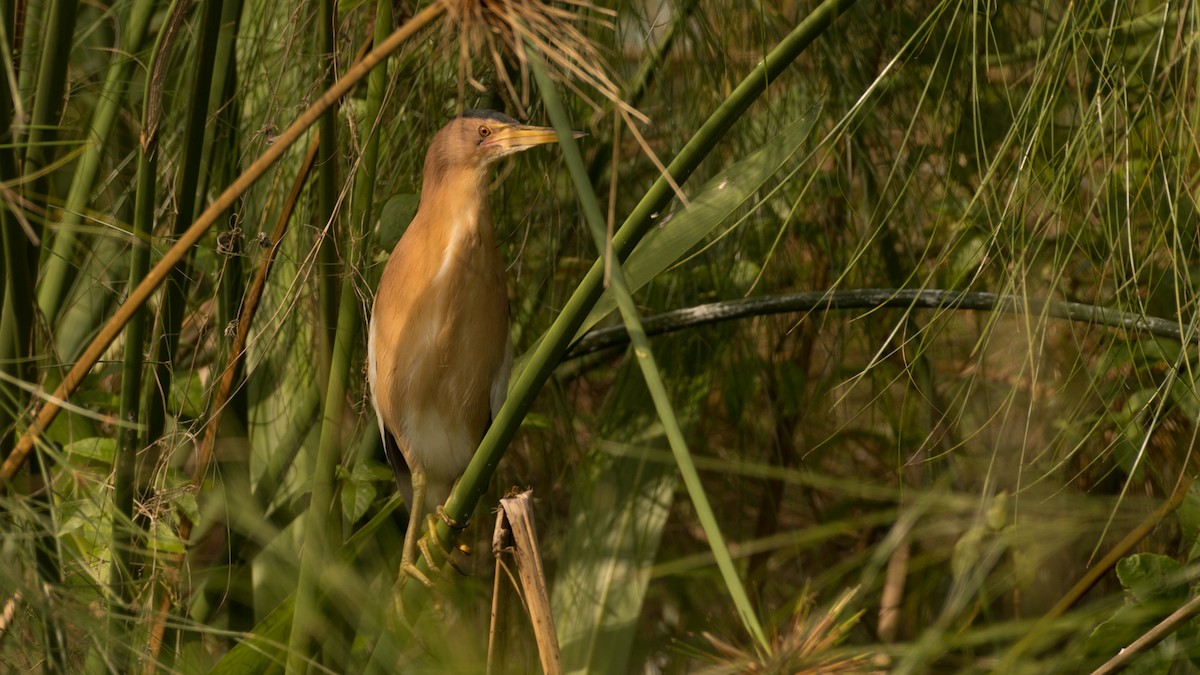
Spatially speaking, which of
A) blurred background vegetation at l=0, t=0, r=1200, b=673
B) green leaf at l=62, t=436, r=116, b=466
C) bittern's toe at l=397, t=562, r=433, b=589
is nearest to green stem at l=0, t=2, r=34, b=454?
blurred background vegetation at l=0, t=0, r=1200, b=673

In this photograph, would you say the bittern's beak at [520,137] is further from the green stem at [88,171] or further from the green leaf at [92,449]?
the green leaf at [92,449]

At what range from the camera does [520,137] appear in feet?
4.67

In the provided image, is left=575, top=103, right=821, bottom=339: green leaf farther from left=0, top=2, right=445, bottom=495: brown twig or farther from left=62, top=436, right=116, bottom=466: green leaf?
left=62, top=436, right=116, bottom=466: green leaf

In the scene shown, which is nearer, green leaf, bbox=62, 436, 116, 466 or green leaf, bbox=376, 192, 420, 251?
green leaf, bbox=62, 436, 116, 466

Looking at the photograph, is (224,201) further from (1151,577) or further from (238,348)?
(1151,577)

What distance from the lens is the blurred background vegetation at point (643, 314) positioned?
1066 millimetres

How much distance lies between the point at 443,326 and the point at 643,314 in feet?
1.01

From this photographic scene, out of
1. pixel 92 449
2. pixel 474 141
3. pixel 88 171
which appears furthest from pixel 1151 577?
pixel 88 171

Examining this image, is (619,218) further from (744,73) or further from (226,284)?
(226,284)

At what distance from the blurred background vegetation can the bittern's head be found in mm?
48

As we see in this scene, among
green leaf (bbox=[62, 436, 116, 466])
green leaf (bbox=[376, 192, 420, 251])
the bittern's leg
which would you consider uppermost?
green leaf (bbox=[376, 192, 420, 251])

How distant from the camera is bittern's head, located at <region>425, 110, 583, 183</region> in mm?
1455

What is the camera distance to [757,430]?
80.1 inches

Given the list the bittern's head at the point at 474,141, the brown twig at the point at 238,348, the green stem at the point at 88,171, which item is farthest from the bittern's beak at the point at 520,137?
the green stem at the point at 88,171
